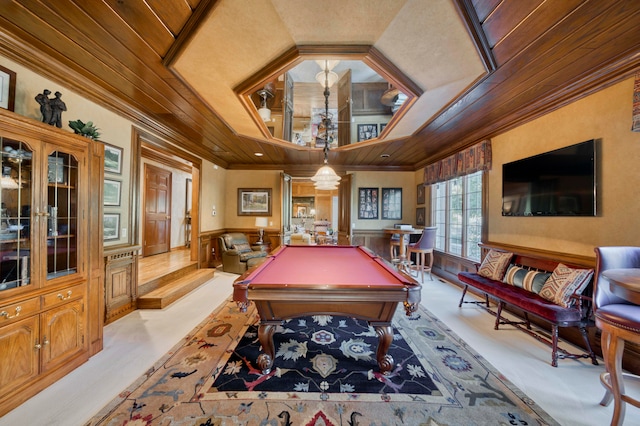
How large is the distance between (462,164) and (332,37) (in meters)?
3.41

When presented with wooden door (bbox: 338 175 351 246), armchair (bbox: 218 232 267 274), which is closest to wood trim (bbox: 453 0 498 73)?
wooden door (bbox: 338 175 351 246)

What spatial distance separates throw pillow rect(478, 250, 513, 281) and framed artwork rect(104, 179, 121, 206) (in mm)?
5123

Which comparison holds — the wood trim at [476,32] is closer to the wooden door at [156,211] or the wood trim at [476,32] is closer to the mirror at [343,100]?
the mirror at [343,100]

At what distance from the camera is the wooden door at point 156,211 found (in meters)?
5.95

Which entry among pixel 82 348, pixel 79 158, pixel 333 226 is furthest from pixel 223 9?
pixel 333 226

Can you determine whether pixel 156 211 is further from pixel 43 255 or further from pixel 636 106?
pixel 636 106

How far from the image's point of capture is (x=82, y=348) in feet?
6.62

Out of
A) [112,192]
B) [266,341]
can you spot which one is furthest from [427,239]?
[112,192]

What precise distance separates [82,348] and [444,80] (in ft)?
14.3

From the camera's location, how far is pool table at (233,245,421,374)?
1.69 meters

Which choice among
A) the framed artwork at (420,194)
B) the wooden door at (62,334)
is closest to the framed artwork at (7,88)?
the wooden door at (62,334)

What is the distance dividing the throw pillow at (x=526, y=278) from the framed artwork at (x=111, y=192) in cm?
515

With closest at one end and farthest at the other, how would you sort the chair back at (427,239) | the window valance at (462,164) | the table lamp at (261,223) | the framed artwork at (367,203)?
the window valance at (462,164) < the chair back at (427,239) < the table lamp at (261,223) < the framed artwork at (367,203)

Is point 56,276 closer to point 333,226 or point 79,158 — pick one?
point 79,158
